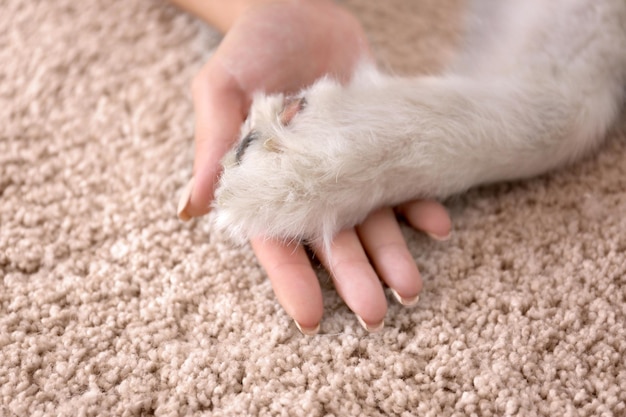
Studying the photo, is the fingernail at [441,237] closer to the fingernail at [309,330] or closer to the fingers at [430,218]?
the fingers at [430,218]

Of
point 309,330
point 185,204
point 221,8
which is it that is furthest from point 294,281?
point 221,8

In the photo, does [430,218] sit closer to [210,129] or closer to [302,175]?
[302,175]

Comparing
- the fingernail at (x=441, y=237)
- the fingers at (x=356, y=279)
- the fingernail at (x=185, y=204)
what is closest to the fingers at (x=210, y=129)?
the fingernail at (x=185, y=204)

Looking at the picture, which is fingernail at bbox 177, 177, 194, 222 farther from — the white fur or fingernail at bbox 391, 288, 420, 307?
fingernail at bbox 391, 288, 420, 307

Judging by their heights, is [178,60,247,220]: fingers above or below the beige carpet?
above

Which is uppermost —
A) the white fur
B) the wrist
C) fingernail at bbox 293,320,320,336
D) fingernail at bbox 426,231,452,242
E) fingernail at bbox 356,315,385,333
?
the wrist

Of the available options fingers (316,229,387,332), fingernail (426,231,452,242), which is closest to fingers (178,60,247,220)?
fingers (316,229,387,332)
